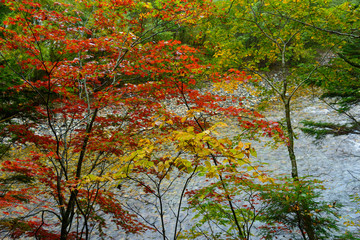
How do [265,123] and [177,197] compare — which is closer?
[265,123]

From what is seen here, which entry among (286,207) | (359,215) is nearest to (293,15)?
(286,207)

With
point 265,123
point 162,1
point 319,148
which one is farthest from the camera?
point 319,148

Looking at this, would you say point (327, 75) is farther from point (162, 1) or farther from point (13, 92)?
point (13, 92)

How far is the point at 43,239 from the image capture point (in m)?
3.01

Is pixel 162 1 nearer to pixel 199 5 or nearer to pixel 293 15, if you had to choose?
pixel 199 5

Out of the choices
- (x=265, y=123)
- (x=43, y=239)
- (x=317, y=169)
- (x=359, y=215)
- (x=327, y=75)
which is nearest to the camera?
(x=43, y=239)

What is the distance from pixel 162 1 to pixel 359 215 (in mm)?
5527

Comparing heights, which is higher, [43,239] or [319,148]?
[319,148]

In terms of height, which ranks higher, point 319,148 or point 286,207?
point 319,148

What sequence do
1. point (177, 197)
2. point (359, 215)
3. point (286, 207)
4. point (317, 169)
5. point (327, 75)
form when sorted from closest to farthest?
point (286, 207) → point (327, 75) → point (359, 215) → point (177, 197) → point (317, 169)

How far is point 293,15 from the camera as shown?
3.97m

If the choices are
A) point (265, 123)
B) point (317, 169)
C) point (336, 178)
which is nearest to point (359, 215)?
point (336, 178)

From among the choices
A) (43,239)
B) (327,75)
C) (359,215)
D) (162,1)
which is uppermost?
(162,1)

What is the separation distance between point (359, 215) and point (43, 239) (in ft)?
18.6
